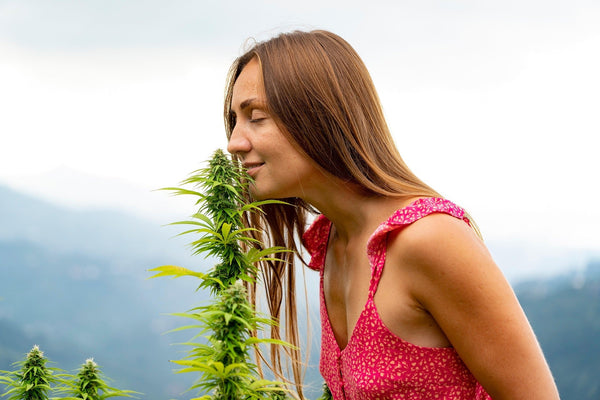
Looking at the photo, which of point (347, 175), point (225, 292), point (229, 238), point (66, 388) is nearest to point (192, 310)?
point (225, 292)

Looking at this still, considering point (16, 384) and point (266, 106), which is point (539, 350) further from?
point (16, 384)

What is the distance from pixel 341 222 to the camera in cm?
355

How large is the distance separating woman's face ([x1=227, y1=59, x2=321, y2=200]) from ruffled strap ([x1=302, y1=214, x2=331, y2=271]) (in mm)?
806

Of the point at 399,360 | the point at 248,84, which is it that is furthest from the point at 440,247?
the point at 248,84

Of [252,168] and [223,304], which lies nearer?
[223,304]

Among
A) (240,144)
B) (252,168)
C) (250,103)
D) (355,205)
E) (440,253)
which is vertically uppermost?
(250,103)

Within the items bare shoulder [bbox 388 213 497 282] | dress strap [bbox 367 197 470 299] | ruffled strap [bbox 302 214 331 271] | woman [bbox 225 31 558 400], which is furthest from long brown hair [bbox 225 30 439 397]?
ruffled strap [bbox 302 214 331 271]

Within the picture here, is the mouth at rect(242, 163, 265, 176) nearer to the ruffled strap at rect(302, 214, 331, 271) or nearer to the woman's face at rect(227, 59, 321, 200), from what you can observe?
the woman's face at rect(227, 59, 321, 200)

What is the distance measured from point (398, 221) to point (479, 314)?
0.54m

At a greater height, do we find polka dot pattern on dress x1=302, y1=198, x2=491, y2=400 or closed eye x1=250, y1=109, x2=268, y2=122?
closed eye x1=250, y1=109, x2=268, y2=122

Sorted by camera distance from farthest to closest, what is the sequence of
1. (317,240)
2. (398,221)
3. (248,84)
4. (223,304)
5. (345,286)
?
(317,240) → (345,286) → (248,84) → (398,221) → (223,304)

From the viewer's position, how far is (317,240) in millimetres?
4113

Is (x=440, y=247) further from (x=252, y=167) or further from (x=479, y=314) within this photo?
(x=252, y=167)

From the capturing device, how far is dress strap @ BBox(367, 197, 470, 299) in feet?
9.84
